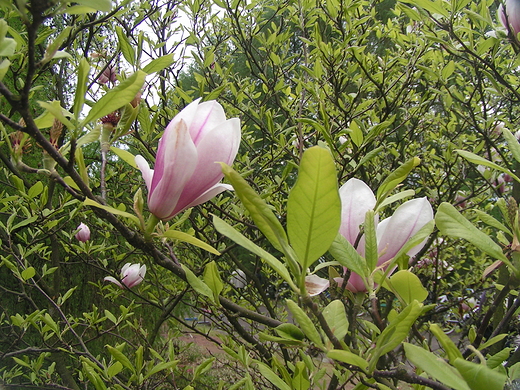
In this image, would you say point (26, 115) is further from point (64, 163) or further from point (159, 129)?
point (159, 129)

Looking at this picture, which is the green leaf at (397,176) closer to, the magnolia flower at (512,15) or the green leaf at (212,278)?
the green leaf at (212,278)

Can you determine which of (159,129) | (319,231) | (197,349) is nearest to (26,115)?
(319,231)

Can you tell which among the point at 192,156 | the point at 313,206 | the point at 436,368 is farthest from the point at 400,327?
the point at 192,156

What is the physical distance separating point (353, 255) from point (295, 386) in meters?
0.22

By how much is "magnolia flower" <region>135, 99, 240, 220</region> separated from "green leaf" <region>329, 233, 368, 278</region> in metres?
0.13

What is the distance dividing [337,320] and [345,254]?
0.27ft

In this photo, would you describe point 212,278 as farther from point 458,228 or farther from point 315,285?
point 458,228

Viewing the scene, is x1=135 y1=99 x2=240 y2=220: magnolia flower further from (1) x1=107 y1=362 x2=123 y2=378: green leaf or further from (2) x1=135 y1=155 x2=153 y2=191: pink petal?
(1) x1=107 y1=362 x2=123 y2=378: green leaf

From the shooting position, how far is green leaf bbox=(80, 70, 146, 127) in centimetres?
36

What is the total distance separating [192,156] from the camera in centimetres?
39

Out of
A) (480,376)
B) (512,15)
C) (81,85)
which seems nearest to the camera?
(480,376)

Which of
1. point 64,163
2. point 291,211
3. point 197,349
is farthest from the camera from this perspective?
point 197,349

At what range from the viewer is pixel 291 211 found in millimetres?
277

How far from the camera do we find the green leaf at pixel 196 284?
432 mm
